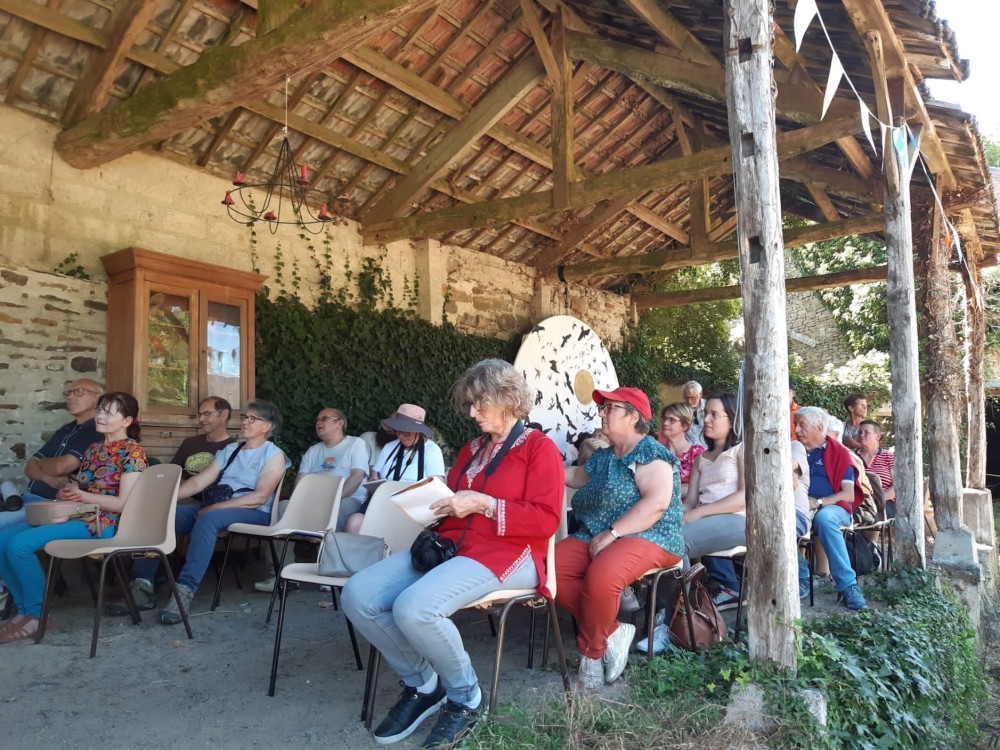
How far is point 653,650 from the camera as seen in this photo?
10.2 ft

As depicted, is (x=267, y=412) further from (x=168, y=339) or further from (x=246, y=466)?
(x=168, y=339)

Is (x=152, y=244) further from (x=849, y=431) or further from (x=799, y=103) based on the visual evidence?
(x=849, y=431)

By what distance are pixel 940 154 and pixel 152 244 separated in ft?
18.8

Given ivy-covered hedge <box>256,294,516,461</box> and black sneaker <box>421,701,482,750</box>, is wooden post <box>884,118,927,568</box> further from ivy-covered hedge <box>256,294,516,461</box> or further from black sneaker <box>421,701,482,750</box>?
ivy-covered hedge <box>256,294,516,461</box>

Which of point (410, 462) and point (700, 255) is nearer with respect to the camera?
point (410, 462)

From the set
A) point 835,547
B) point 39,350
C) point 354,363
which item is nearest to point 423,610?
point 835,547

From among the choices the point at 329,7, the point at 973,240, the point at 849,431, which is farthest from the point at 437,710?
the point at 973,240

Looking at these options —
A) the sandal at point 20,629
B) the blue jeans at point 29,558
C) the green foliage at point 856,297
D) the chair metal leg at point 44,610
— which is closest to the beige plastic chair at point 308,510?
the blue jeans at point 29,558

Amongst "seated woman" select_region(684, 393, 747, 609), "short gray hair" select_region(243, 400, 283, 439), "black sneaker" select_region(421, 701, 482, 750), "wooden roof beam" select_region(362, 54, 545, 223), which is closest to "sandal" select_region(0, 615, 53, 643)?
"short gray hair" select_region(243, 400, 283, 439)

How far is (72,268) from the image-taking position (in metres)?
5.22

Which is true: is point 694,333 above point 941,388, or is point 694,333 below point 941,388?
above

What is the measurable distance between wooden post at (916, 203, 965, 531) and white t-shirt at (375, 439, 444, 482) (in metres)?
3.92

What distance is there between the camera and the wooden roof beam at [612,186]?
5.43 meters

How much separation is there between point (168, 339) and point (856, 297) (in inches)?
463
